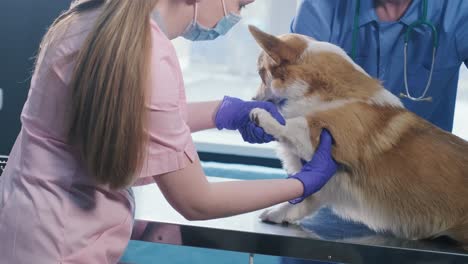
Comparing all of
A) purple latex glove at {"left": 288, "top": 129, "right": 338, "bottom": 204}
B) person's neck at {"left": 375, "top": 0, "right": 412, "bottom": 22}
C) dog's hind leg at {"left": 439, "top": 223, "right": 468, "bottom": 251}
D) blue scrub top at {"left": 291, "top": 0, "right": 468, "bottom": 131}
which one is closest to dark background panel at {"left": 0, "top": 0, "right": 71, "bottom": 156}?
blue scrub top at {"left": 291, "top": 0, "right": 468, "bottom": 131}

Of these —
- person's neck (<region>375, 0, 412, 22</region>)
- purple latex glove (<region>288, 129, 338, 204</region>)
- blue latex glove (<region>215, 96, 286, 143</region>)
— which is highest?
person's neck (<region>375, 0, 412, 22</region>)

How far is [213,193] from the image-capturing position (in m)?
0.97

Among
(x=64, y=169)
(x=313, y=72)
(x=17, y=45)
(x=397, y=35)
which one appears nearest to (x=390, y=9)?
(x=397, y=35)

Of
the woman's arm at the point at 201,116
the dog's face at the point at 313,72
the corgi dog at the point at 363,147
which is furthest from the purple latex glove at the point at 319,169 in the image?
the woman's arm at the point at 201,116

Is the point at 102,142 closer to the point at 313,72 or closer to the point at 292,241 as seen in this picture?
the point at 292,241

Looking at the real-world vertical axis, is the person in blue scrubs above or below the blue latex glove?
above

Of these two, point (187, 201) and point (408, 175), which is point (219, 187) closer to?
point (187, 201)

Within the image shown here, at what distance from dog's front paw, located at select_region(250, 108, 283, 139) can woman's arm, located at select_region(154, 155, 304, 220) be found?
0.18 metres

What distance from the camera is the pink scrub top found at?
0.88 metres

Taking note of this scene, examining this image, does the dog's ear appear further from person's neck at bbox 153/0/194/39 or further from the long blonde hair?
the long blonde hair

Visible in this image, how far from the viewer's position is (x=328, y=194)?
1.32 meters

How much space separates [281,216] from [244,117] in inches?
10.5

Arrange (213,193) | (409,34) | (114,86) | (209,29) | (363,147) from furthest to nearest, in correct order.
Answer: (409,34), (363,147), (209,29), (213,193), (114,86)

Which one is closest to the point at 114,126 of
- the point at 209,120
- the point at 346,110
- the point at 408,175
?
the point at 209,120
